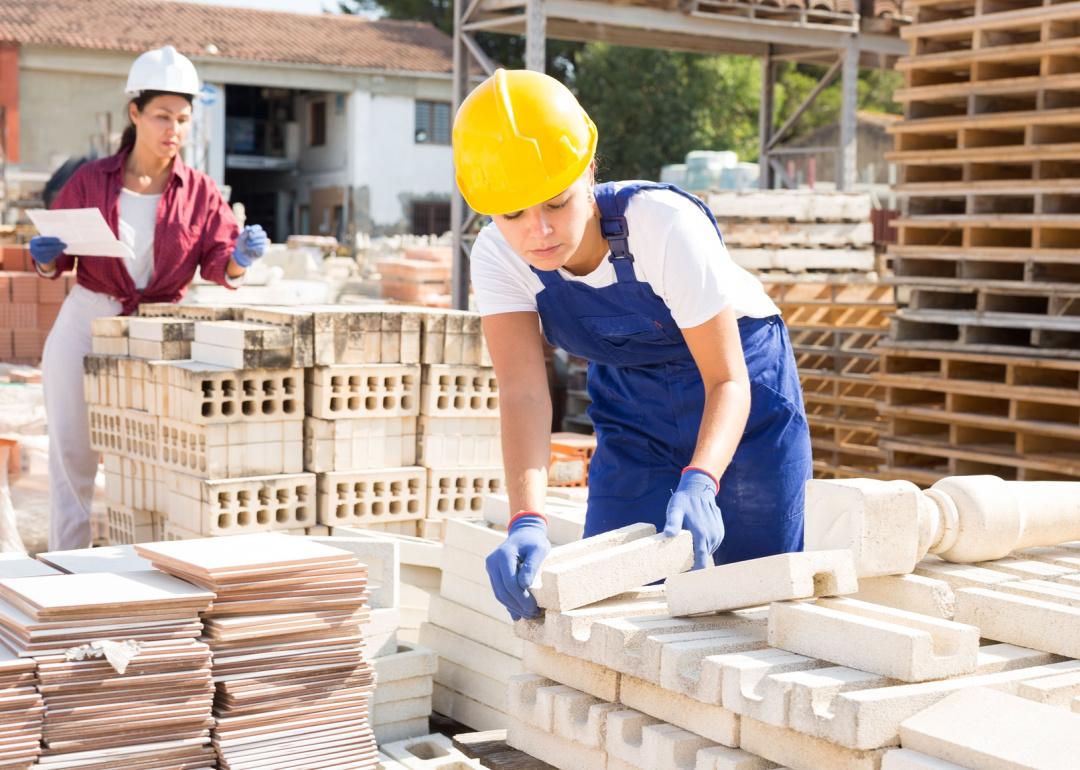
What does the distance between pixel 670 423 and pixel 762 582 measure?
1.03m

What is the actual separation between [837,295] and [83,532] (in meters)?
5.63

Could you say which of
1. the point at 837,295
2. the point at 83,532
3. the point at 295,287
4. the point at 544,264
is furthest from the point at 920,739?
the point at 295,287

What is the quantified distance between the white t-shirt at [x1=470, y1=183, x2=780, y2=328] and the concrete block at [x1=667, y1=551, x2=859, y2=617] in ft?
2.14

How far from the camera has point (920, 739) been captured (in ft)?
7.18

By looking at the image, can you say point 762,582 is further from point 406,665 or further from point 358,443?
point 358,443

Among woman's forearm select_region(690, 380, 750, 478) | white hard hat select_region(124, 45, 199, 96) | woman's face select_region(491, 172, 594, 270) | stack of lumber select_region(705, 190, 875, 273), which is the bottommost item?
woman's forearm select_region(690, 380, 750, 478)

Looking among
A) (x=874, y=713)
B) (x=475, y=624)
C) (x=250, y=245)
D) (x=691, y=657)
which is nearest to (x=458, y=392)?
(x=250, y=245)

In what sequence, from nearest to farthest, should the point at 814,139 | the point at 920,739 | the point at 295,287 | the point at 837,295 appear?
the point at 920,739, the point at 837,295, the point at 295,287, the point at 814,139

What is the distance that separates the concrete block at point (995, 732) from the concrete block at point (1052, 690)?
0.18m

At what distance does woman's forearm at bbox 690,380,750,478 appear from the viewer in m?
3.00

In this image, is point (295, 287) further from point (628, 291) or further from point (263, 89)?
point (263, 89)

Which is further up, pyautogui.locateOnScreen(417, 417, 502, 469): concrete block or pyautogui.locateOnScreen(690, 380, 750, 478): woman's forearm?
pyautogui.locateOnScreen(690, 380, 750, 478): woman's forearm

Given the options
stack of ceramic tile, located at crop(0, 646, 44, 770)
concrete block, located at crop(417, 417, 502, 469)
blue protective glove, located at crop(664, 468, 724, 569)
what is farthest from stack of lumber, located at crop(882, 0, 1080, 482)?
stack of ceramic tile, located at crop(0, 646, 44, 770)

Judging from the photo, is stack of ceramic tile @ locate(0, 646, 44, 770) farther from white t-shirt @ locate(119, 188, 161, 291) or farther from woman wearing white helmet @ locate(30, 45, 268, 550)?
white t-shirt @ locate(119, 188, 161, 291)
